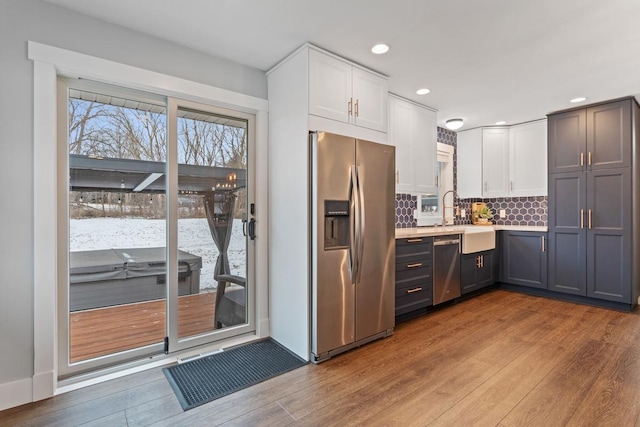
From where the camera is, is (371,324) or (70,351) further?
(371,324)

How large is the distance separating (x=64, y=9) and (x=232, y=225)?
74.3 inches

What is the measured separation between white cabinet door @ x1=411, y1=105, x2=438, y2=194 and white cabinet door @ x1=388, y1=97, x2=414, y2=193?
0.31ft

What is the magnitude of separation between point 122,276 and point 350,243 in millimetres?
1819

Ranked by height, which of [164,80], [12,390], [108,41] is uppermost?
[108,41]

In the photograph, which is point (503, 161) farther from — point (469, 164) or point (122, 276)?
point (122, 276)

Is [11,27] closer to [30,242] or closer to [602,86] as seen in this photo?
[30,242]

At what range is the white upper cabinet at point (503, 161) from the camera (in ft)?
14.7

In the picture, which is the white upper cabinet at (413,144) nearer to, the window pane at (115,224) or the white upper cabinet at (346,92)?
the white upper cabinet at (346,92)

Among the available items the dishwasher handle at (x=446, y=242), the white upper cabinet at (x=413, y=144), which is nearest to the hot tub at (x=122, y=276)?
the white upper cabinet at (x=413, y=144)

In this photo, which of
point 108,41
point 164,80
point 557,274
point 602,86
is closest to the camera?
point 108,41

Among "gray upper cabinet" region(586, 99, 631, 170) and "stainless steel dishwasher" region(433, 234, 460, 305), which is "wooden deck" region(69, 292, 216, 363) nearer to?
"stainless steel dishwasher" region(433, 234, 460, 305)

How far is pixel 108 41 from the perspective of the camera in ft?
7.32

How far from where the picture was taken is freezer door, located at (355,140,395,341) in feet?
8.88

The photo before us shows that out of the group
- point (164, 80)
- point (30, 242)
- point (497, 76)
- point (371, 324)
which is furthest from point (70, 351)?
point (497, 76)
